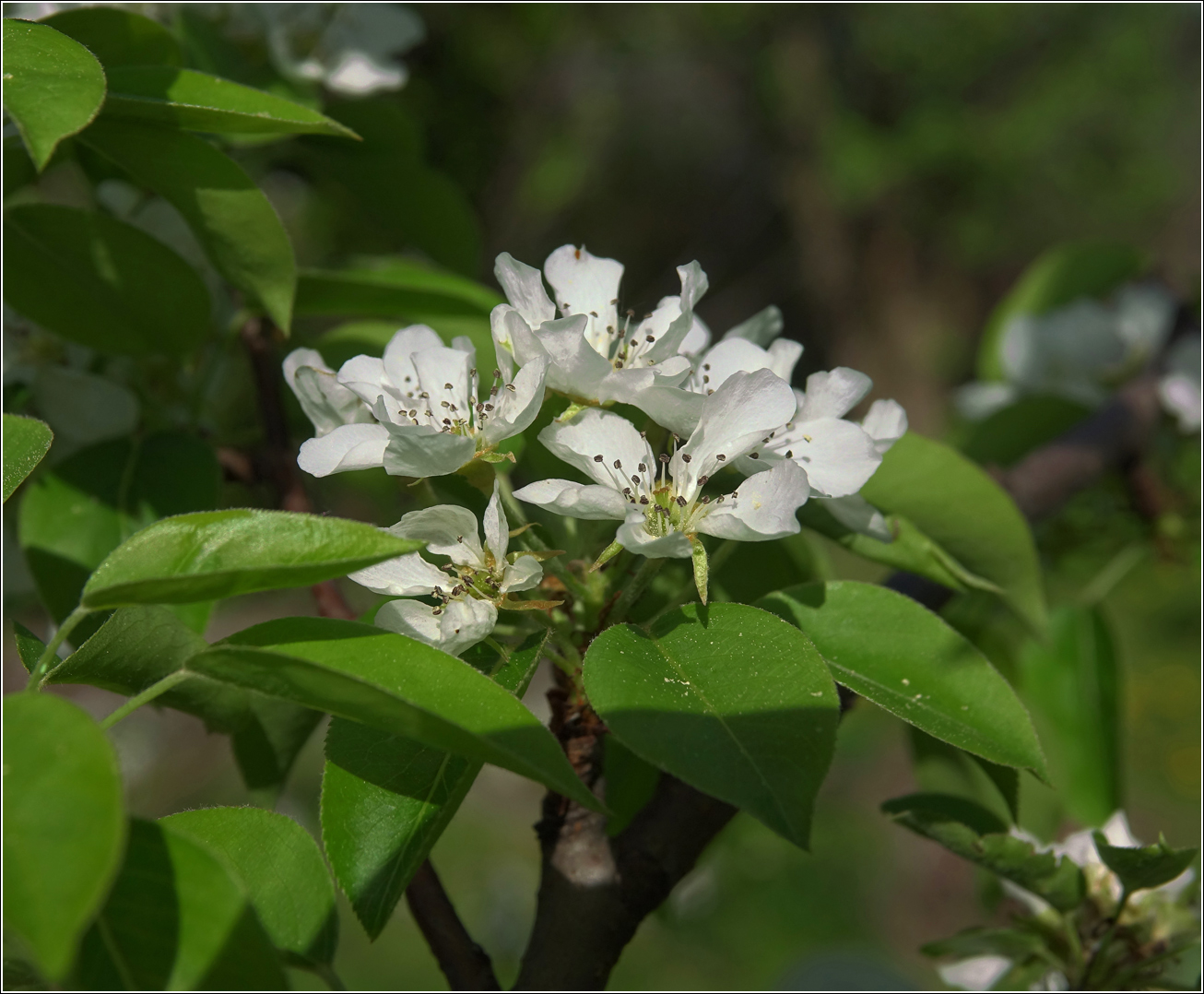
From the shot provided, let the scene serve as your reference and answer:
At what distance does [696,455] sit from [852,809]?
13.3 feet

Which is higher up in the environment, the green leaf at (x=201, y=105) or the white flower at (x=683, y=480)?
the green leaf at (x=201, y=105)

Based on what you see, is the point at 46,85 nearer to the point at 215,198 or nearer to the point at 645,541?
the point at 215,198

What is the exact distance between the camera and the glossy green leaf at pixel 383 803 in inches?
25.2

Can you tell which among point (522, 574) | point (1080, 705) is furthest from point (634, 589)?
point (1080, 705)

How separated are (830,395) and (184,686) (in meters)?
0.53

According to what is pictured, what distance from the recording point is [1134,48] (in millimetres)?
5898

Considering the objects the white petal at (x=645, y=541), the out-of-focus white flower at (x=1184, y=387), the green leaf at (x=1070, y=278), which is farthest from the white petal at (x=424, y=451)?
the green leaf at (x=1070, y=278)

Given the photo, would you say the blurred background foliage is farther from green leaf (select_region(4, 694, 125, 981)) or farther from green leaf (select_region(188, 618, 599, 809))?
green leaf (select_region(4, 694, 125, 981))

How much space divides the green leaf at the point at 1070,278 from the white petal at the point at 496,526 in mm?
1335

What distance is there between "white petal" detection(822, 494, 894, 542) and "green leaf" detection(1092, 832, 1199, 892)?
0.30 meters

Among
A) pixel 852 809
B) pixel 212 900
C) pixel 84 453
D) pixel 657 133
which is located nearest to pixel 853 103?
pixel 657 133

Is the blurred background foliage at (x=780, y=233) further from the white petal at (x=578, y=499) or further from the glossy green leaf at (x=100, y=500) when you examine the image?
the white petal at (x=578, y=499)

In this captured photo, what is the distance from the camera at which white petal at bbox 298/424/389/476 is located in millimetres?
716

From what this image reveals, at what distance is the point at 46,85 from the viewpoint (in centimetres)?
72
